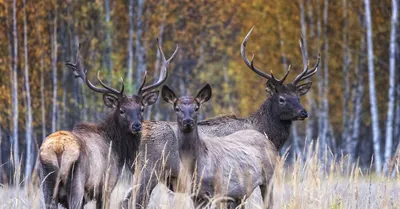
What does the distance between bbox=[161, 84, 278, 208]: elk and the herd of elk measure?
83 millimetres

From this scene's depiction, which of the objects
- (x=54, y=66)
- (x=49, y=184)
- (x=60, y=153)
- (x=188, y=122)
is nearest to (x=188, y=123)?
(x=188, y=122)

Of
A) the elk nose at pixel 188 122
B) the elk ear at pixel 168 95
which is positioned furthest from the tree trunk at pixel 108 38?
the elk nose at pixel 188 122

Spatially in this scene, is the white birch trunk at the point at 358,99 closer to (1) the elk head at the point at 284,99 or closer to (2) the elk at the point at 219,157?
(1) the elk head at the point at 284,99

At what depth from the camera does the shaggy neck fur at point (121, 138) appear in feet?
36.2

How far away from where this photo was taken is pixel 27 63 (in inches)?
984

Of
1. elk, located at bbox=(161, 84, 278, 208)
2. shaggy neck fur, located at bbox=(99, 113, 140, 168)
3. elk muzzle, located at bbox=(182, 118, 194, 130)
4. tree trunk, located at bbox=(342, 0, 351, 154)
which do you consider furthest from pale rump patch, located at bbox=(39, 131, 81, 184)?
tree trunk, located at bbox=(342, 0, 351, 154)

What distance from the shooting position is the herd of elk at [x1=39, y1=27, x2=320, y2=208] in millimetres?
8789

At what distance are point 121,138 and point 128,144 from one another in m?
0.11

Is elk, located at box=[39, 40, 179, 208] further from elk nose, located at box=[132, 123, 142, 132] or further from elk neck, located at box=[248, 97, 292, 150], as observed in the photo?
elk neck, located at box=[248, 97, 292, 150]

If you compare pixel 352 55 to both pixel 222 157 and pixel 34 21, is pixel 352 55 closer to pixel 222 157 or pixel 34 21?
pixel 34 21

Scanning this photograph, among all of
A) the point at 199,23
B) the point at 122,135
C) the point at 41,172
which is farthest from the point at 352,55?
the point at 41,172

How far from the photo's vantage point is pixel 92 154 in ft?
31.6

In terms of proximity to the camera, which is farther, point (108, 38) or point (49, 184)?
point (108, 38)

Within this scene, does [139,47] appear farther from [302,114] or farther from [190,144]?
[190,144]
